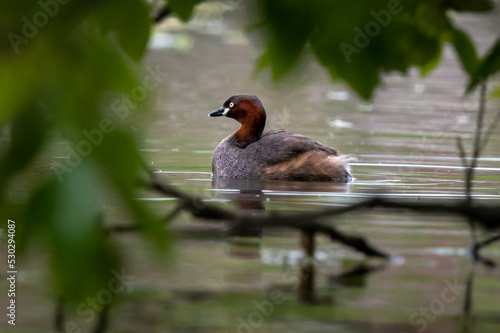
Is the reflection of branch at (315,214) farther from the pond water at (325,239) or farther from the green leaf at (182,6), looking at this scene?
the green leaf at (182,6)

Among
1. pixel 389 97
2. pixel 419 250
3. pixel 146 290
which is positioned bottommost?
pixel 389 97

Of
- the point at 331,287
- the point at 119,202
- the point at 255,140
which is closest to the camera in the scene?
the point at 119,202

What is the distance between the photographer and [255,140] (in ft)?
33.4

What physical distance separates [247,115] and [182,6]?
840 centimetres

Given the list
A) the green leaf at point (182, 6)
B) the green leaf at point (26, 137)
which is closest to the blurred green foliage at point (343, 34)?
the green leaf at point (182, 6)

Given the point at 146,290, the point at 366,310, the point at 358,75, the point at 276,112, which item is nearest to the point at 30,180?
the point at 358,75

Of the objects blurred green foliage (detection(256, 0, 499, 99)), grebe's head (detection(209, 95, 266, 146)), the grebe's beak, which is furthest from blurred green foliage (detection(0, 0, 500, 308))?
the grebe's beak

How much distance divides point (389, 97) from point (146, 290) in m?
13.7

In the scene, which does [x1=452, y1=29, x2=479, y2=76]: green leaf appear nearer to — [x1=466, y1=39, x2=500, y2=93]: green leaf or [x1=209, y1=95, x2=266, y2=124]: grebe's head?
[x1=466, y1=39, x2=500, y2=93]: green leaf

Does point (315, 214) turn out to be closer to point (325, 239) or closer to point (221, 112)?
point (325, 239)

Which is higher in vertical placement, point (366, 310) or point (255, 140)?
point (366, 310)

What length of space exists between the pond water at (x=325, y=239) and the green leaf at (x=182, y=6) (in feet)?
0.17

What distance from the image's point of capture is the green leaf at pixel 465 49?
6.93ft

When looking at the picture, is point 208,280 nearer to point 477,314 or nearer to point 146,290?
point 146,290
